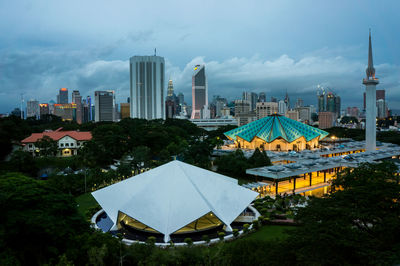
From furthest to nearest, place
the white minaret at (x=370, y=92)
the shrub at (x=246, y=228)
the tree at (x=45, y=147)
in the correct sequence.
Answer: the white minaret at (x=370, y=92) < the tree at (x=45, y=147) < the shrub at (x=246, y=228)

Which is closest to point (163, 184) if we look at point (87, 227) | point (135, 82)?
point (87, 227)

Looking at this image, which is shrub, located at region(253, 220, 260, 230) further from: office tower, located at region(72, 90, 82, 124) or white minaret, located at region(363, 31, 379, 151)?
office tower, located at region(72, 90, 82, 124)

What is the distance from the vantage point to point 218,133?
3000 inches

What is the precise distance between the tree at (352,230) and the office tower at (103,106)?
523ft

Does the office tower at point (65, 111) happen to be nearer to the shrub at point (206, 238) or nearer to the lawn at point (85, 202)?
the lawn at point (85, 202)

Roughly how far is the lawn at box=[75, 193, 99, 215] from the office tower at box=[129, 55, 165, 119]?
351ft

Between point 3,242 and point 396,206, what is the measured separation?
13697 mm

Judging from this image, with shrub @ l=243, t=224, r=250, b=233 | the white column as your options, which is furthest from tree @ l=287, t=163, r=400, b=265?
the white column

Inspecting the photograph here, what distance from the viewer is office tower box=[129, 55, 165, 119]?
132 metres

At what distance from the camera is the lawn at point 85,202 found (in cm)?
2345

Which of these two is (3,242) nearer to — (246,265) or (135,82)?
(246,265)

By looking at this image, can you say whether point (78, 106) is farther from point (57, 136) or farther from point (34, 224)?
point (34, 224)

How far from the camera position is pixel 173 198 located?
17.6 m

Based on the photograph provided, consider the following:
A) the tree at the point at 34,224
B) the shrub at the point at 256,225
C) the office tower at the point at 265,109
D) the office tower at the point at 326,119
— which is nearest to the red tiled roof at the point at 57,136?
the tree at the point at 34,224
